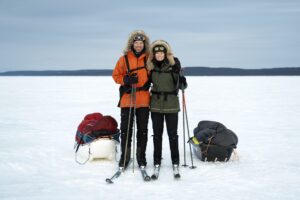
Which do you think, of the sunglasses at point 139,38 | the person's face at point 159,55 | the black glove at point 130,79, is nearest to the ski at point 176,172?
the black glove at point 130,79

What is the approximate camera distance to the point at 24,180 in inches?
168

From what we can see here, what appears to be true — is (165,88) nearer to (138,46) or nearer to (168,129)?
(168,129)

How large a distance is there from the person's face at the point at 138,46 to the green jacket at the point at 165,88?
0.31 m

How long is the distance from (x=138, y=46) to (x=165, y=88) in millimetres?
649

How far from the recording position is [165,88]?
4.43m

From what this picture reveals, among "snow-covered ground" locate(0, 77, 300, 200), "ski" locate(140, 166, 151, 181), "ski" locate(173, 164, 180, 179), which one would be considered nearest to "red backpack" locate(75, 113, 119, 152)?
"snow-covered ground" locate(0, 77, 300, 200)

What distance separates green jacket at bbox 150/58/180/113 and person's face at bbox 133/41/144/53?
0.31 metres

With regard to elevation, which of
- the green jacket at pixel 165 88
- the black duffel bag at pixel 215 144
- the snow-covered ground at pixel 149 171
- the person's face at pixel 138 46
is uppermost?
the person's face at pixel 138 46

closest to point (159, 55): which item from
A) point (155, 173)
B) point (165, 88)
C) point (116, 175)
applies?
point (165, 88)

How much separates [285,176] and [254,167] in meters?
0.48

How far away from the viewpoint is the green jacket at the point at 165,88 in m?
4.40

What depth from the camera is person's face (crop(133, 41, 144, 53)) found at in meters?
4.45

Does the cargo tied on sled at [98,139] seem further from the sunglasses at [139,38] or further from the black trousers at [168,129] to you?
the sunglasses at [139,38]

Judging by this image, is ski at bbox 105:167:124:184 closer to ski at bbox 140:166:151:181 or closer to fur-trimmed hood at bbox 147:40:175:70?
ski at bbox 140:166:151:181
